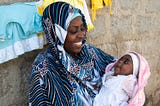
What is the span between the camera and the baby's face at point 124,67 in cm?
251

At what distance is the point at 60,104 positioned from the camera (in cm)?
232

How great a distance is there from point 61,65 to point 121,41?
1.47 m

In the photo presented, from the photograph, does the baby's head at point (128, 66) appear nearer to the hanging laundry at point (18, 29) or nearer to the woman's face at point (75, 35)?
the woman's face at point (75, 35)

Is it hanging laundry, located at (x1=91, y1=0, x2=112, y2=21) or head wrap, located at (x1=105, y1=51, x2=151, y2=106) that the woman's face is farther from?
hanging laundry, located at (x1=91, y1=0, x2=112, y2=21)

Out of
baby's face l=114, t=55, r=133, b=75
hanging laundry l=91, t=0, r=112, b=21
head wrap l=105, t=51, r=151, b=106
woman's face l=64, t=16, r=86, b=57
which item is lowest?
head wrap l=105, t=51, r=151, b=106

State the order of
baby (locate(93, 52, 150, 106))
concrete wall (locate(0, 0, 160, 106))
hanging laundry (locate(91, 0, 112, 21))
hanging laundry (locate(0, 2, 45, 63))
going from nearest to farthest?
hanging laundry (locate(0, 2, 45, 63)), baby (locate(93, 52, 150, 106)), concrete wall (locate(0, 0, 160, 106)), hanging laundry (locate(91, 0, 112, 21))

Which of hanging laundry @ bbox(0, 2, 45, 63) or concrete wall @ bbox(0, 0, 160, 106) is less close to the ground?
hanging laundry @ bbox(0, 2, 45, 63)

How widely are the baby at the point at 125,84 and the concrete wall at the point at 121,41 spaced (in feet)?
2.13

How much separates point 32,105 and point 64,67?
34cm

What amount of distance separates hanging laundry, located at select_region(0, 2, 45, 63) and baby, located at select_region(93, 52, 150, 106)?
591 millimetres

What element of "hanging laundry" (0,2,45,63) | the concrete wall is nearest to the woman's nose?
"hanging laundry" (0,2,45,63)

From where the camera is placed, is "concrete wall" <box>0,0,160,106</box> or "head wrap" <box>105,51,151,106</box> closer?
"head wrap" <box>105,51,151,106</box>

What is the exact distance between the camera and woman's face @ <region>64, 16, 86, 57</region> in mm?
2361

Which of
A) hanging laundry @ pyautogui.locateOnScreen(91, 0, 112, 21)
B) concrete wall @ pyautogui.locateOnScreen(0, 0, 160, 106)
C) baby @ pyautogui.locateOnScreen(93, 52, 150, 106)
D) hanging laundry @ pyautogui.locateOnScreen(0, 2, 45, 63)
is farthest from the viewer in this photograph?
hanging laundry @ pyautogui.locateOnScreen(91, 0, 112, 21)
